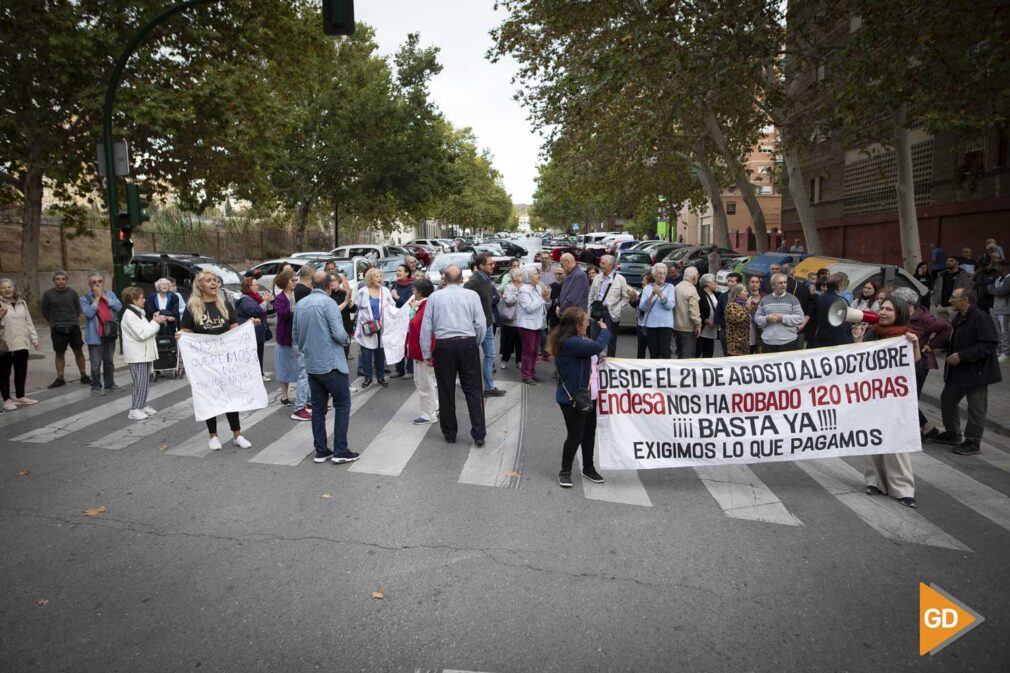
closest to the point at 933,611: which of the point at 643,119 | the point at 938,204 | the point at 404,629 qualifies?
the point at 404,629

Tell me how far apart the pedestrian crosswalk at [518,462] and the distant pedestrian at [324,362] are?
11.8 inches

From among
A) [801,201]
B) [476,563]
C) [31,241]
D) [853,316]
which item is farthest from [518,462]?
[801,201]

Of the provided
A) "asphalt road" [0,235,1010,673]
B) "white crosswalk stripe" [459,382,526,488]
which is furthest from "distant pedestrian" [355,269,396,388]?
"asphalt road" [0,235,1010,673]

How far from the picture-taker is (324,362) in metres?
6.55

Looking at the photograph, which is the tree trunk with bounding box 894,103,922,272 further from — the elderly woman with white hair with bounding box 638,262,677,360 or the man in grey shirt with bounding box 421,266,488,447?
the man in grey shirt with bounding box 421,266,488,447

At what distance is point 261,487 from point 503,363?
6.46 m

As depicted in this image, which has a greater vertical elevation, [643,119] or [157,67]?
[157,67]

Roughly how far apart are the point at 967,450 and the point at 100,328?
11043 mm

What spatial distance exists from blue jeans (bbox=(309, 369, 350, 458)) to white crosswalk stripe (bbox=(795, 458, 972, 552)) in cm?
445

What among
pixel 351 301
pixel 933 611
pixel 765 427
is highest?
pixel 351 301

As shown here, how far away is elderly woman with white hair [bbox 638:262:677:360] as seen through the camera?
9.72m

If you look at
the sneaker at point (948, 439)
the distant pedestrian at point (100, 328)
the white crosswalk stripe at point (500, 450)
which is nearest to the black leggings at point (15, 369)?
the distant pedestrian at point (100, 328)

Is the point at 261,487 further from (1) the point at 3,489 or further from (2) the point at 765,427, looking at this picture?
(2) the point at 765,427

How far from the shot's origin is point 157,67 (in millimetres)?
18047
